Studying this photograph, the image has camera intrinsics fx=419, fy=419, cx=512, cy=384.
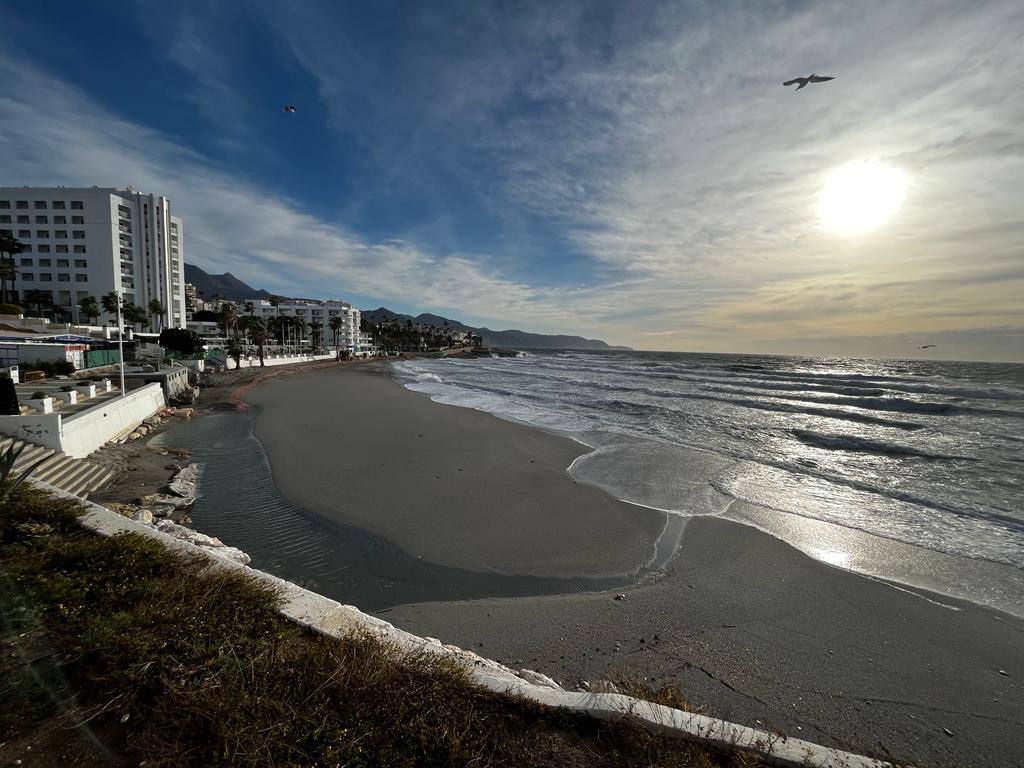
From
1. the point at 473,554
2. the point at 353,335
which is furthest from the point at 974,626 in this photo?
the point at 353,335

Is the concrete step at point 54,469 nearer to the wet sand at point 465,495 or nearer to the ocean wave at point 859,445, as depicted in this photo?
the wet sand at point 465,495

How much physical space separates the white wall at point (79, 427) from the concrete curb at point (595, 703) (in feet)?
37.6

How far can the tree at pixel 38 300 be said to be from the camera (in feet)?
178

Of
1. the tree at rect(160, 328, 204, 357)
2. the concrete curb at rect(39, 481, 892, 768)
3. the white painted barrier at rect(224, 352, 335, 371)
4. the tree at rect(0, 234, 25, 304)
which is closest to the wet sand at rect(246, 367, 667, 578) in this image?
the concrete curb at rect(39, 481, 892, 768)

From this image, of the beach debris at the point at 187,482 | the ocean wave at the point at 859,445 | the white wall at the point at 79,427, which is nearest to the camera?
A: the beach debris at the point at 187,482

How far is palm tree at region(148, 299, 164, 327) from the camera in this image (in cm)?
5850

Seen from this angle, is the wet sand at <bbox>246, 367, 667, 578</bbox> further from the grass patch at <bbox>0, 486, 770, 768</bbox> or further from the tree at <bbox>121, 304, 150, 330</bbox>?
the tree at <bbox>121, 304, 150, 330</bbox>

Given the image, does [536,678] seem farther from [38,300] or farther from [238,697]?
[38,300]

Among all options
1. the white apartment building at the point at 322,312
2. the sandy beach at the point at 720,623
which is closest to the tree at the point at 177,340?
the sandy beach at the point at 720,623

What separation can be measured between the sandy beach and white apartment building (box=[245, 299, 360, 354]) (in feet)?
376

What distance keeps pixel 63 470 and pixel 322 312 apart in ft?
386

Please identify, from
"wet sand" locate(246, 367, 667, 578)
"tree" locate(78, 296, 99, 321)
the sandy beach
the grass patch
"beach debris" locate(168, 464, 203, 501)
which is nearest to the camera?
the grass patch

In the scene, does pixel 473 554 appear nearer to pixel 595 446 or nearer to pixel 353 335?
pixel 595 446

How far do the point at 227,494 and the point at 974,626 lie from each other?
48.3 ft
